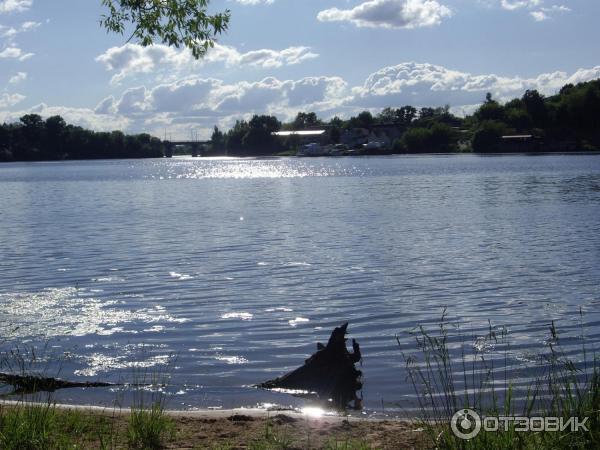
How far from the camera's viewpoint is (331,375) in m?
13.5

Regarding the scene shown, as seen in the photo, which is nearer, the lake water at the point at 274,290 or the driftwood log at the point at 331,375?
the driftwood log at the point at 331,375

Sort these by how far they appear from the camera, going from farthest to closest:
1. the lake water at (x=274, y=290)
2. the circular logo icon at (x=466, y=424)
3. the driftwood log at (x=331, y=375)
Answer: the lake water at (x=274, y=290) < the driftwood log at (x=331, y=375) < the circular logo icon at (x=466, y=424)

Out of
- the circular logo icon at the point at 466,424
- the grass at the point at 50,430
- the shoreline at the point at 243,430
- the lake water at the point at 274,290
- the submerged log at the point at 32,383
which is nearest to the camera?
the circular logo icon at the point at 466,424

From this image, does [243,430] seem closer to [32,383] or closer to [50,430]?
[50,430]

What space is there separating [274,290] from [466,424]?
1551cm

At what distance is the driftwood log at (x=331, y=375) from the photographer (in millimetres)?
13320

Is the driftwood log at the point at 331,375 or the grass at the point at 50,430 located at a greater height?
the grass at the point at 50,430

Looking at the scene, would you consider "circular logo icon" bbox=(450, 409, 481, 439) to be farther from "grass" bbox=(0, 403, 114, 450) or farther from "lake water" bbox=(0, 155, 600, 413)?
"grass" bbox=(0, 403, 114, 450)

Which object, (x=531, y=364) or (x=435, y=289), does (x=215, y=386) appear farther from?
(x=435, y=289)

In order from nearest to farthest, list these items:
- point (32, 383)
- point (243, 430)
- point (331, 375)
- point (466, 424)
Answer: point (466, 424), point (243, 430), point (32, 383), point (331, 375)

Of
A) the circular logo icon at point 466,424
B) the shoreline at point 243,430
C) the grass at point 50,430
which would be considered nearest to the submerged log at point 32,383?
the shoreline at point 243,430

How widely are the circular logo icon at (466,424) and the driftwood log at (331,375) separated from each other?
469 centimetres

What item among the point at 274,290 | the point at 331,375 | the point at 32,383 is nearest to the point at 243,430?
the point at 331,375

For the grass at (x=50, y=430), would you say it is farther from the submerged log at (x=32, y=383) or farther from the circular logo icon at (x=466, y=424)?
the circular logo icon at (x=466, y=424)
